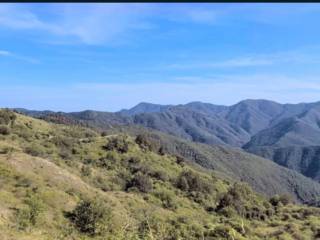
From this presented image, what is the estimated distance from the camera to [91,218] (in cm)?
2617

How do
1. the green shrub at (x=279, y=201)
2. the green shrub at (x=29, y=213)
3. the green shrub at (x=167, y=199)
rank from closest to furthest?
the green shrub at (x=29, y=213), the green shrub at (x=167, y=199), the green shrub at (x=279, y=201)

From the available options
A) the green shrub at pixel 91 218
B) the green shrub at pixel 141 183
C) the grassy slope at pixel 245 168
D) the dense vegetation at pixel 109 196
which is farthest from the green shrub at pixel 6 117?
the grassy slope at pixel 245 168

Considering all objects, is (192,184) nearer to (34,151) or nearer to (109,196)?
(109,196)

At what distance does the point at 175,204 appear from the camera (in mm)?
41438

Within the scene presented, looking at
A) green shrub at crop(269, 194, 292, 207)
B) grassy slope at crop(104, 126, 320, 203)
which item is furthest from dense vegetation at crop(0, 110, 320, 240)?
grassy slope at crop(104, 126, 320, 203)

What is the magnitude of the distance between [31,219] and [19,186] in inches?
240

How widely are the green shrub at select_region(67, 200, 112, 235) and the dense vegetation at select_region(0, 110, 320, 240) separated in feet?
0.16

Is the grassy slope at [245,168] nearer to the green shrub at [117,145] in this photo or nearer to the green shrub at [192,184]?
the green shrub at [117,145]

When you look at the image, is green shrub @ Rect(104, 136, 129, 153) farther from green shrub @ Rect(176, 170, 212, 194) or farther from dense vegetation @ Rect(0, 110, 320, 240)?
green shrub @ Rect(176, 170, 212, 194)

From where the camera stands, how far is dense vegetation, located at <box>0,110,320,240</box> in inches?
1014

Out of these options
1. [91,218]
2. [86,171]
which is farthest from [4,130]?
[91,218]

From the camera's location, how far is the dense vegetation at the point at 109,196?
84.5 feet

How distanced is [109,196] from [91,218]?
36.6 feet

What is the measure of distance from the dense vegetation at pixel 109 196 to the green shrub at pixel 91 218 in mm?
50
